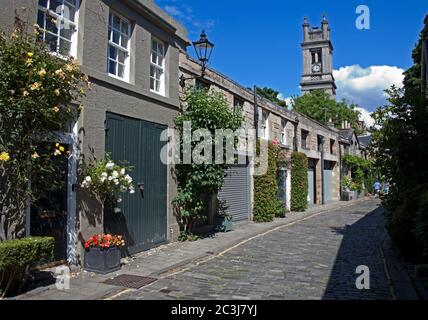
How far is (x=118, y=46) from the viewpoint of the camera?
9055 mm

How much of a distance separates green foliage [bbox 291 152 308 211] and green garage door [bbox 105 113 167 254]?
11368mm

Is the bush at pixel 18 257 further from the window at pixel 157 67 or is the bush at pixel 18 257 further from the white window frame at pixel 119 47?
the window at pixel 157 67

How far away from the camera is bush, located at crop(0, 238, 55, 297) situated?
5.38 meters

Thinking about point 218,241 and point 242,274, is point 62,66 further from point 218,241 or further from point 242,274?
point 218,241

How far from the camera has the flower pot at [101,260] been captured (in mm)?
7391

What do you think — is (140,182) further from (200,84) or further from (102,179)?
(200,84)

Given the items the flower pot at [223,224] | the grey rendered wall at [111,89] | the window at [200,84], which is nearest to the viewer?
the grey rendered wall at [111,89]

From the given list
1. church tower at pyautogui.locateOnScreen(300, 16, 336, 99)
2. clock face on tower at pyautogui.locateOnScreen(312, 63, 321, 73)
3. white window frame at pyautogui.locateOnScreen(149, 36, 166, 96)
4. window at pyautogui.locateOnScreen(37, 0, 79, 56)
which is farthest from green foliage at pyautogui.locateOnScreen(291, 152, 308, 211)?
clock face on tower at pyautogui.locateOnScreen(312, 63, 321, 73)

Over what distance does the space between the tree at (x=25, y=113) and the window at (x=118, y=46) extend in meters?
2.54

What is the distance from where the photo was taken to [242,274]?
7.55 meters

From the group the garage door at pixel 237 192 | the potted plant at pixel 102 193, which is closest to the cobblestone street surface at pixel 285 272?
the potted plant at pixel 102 193

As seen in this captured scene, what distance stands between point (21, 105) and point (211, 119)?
5895mm

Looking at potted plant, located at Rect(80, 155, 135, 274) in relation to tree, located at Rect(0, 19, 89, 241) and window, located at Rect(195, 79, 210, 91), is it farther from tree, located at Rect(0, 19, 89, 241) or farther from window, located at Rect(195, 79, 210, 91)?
window, located at Rect(195, 79, 210, 91)
